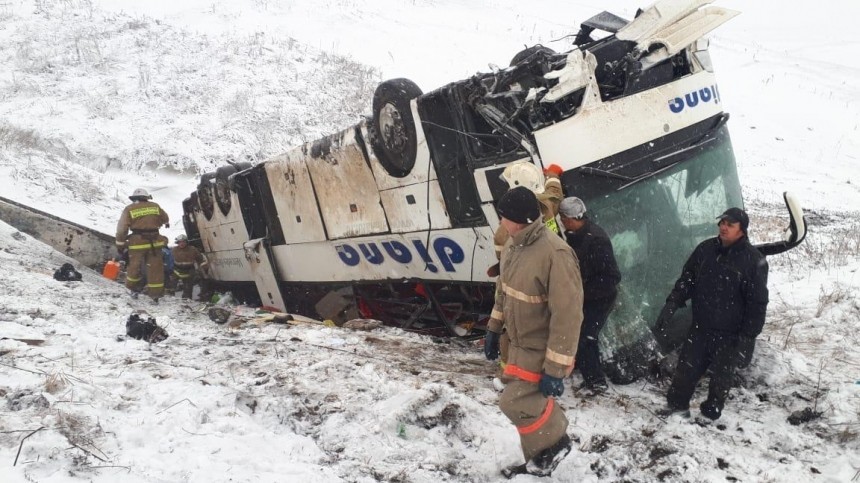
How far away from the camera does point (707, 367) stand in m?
3.93

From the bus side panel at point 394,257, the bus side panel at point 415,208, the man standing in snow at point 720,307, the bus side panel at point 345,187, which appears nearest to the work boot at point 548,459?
the man standing in snow at point 720,307

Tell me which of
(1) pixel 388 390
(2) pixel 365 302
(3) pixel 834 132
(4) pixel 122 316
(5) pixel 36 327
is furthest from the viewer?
(3) pixel 834 132

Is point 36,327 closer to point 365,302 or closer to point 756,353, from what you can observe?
point 365,302

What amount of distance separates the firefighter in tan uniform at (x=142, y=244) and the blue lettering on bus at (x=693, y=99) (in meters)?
7.74

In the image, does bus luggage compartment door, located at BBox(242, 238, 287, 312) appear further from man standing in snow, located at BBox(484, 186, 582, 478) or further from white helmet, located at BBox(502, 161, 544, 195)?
man standing in snow, located at BBox(484, 186, 582, 478)

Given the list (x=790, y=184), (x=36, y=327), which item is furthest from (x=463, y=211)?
(x=790, y=184)

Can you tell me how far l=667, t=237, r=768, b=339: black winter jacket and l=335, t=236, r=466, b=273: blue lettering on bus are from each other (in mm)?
2056

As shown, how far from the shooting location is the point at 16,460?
105 inches

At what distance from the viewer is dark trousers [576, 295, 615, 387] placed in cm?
418

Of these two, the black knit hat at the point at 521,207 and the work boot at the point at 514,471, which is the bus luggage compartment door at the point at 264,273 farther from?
the black knit hat at the point at 521,207

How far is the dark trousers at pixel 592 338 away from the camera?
418 centimetres

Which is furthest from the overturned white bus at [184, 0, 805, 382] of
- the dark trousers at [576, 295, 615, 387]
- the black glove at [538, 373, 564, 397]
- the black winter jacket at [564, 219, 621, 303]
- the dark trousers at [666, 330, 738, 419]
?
the black glove at [538, 373, 564, 397]

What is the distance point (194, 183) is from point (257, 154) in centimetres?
174

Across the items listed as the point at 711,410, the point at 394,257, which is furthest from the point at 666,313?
the point at 394,257
